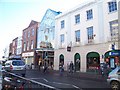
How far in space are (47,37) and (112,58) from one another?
56.4 ft

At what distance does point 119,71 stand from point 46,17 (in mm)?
27797

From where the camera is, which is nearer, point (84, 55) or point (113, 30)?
point (113, 30)

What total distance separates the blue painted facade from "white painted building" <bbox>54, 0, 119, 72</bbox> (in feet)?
11.7

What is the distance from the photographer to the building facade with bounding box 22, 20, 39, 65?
39.2m

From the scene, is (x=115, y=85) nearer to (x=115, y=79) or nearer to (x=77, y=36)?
(x=115, y=79)

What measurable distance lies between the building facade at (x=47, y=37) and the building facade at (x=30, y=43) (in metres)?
2.22

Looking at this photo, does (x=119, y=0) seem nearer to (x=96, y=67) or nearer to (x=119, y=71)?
(x=96, y=67)

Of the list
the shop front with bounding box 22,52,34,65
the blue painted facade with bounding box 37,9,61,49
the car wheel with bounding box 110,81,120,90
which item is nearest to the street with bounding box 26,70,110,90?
the car wheel with bounding box 110,81,120,90

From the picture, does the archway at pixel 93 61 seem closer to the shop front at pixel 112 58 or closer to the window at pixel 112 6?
the shop front at pixel 112 58

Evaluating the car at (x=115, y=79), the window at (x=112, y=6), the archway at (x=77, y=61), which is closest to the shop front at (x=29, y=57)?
the archway at (x=77, y=61)

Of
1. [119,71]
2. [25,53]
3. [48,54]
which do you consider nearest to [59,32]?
[48,54]

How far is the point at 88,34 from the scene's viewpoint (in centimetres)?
2375

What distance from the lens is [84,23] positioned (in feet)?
80.7

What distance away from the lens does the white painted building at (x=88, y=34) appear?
68.2 ft
